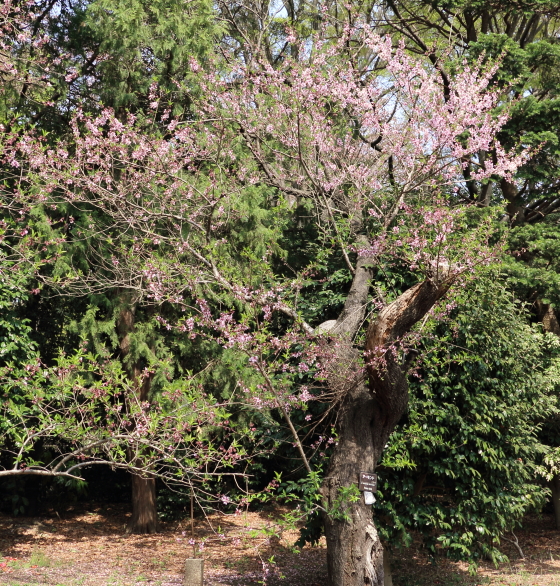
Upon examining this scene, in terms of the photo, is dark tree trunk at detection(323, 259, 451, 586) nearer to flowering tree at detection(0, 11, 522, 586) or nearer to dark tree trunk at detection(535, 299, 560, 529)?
flowering tree at detection(0, 11, 522, 586)

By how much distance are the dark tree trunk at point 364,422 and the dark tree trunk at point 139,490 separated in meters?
5.39

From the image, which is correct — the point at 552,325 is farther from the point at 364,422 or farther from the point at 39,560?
the point at 39,560

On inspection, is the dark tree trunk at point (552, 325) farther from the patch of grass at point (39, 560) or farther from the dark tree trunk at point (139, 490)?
the patch of grass at point (39, 560)

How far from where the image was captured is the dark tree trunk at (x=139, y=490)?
10898 mm

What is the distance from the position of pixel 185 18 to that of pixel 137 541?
8.99 meters

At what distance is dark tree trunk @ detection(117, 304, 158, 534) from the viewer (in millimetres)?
10898

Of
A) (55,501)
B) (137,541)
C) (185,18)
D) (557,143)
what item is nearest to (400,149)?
(557,143)

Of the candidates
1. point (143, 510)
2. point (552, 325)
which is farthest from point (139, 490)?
point (552, 325)

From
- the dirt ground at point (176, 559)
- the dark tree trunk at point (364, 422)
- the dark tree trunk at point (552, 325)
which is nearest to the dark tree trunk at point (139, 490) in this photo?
the dirt ground at point (176, 559)

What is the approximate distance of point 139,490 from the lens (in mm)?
11195

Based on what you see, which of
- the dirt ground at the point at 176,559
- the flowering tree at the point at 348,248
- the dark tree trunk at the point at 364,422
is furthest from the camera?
the dirt ground at the point at 176,559

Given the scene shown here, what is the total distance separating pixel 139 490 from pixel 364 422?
6.34 metres

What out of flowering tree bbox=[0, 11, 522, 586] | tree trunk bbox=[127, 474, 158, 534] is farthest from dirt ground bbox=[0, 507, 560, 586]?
flowering tree bbox=[0, 11, 522, 586]

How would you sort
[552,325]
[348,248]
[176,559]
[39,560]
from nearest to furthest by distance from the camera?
[348,248] < [39,560] < [176,559] < [552,325]
